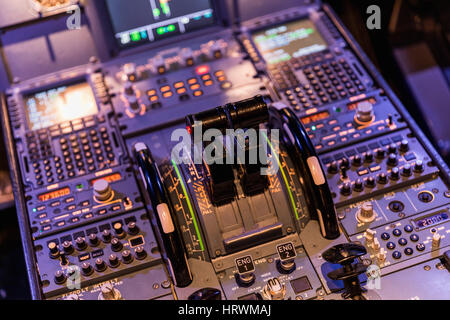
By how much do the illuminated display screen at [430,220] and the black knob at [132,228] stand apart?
4.81ft

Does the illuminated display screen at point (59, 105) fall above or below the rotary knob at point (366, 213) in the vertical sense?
above

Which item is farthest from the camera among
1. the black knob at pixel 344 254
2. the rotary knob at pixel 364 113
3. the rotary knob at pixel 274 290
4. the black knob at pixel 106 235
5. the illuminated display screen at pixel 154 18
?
the illuminated display screen at pixel 154 18

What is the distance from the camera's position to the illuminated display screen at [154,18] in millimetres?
3643

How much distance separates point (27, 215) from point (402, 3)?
11.6 feet

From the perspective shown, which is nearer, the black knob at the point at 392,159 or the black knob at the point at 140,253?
the black knob at the point at 140,253

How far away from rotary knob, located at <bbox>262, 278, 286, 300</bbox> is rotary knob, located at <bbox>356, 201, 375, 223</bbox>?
591mm

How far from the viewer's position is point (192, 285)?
9.09 feet

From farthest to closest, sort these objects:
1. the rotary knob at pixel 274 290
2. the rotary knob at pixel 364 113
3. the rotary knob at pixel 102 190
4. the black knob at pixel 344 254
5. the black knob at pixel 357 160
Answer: the rotary knob at pixel 364 113
the black knob at pixel 357 160
the rotary knob at pixel 102 190
the rotary knob at pixel 274 290
the black knob at pixel 344 254

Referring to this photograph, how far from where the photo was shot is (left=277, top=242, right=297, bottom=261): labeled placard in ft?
9.04

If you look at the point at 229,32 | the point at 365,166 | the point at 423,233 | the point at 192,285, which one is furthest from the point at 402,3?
the point at 192,285

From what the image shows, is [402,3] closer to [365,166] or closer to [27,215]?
[365,166]

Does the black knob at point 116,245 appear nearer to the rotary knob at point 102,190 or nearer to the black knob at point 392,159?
the rotary knob at point 102,190

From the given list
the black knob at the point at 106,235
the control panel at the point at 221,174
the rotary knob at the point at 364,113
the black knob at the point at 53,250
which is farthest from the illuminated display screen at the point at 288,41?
the black knob at the point at 53,250

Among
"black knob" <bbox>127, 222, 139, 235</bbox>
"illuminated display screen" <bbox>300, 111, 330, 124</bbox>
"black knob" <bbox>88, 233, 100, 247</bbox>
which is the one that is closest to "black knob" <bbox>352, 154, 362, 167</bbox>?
"illuminated display screen" <bbox>300, 111, 330, 124</bbox>
